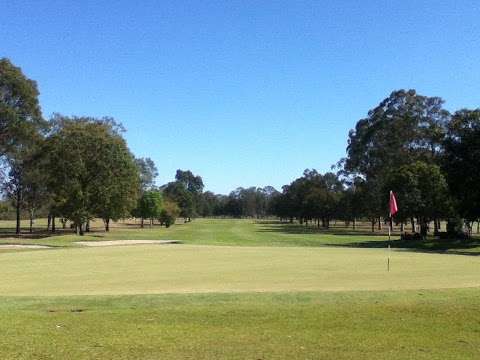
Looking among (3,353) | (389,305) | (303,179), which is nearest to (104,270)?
(389,305)

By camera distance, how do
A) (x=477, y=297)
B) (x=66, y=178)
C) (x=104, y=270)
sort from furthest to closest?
(x=66, y=178)
(x=104, y=270)
(x=477, y=297)

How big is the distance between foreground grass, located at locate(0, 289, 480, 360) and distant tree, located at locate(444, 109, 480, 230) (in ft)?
148

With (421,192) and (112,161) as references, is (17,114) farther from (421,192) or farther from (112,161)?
(421,192)

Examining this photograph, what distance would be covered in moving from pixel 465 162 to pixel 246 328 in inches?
2055

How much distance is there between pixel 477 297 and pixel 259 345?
782 cm

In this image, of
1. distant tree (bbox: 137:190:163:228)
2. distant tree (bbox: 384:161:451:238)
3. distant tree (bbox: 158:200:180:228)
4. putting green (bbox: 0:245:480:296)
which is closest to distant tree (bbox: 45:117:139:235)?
distant tree (bbox: 384:161:451:238)

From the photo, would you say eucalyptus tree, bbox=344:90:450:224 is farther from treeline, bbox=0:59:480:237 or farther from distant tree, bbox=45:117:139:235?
distant tree, bbox=45:117:139:235

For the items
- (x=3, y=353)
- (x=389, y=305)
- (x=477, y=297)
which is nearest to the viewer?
(x=3, y=353)

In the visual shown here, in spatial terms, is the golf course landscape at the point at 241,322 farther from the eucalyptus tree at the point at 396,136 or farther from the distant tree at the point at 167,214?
the distant tree at the point at 167,214

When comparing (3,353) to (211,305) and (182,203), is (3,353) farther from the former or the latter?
(182,203)

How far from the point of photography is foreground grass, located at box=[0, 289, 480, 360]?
834 cm

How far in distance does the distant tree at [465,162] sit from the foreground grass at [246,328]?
45201 mm

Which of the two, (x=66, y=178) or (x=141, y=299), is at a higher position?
(x=66, y=178)

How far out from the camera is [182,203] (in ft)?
623
